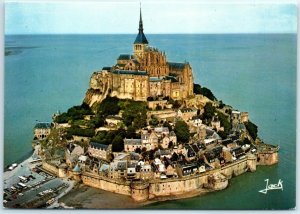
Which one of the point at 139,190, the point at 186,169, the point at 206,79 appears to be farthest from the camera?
the point at 206,79

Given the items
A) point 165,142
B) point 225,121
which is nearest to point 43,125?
point 165,142

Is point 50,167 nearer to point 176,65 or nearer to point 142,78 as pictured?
point 142,78

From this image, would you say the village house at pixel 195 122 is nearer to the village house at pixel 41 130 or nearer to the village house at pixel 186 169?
the village house at pixel 186 169

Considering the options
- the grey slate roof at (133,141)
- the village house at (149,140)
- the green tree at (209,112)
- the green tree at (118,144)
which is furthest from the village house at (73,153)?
the green tree at (209,112)

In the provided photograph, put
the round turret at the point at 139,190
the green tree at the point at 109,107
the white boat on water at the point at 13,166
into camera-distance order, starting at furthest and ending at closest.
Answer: the green tree at the point at 109,107
the white boat on water at the point at 13,166
the round turret at the point at 139,190

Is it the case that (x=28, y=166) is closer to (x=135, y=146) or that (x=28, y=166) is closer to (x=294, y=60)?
(x=135, y=146)

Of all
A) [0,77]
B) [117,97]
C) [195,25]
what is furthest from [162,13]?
[0,77]
